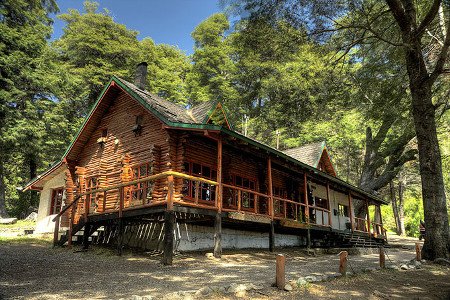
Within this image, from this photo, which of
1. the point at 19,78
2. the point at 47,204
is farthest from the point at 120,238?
the point at 19,78

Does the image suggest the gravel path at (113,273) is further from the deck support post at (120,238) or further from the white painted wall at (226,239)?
the white painted wall at (226,239)

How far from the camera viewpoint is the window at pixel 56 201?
22.2m

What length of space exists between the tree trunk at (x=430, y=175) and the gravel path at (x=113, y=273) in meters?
5.28

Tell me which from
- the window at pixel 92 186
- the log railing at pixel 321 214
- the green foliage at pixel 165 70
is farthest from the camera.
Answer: the green foliage at pixel 165 70

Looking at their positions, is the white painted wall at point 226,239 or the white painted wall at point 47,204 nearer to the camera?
the white painted wall at point 226,239

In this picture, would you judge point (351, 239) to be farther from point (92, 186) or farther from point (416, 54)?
point (92, 186)

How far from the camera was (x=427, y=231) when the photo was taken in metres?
13.0

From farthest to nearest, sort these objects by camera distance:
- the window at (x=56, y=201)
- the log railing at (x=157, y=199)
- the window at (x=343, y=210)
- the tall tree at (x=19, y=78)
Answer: the window at (x=343, y=210) → the tall tree at (x=19, y=78) → the window at (x=56, y=201) → the log railing at (x=157, y=199)

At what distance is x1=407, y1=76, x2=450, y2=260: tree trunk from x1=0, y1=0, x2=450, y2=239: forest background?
1964 mm

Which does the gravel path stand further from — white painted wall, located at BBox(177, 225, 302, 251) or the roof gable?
the roof gable

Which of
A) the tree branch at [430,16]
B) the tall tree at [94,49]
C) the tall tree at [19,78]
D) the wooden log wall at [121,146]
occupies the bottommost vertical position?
the wooden log wall at [121,146]

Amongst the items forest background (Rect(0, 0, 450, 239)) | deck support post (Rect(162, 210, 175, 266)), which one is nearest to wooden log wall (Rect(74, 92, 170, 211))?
deck support post (Rect(162, 210, 175, 266))

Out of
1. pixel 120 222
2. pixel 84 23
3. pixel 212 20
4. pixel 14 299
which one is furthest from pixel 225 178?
pixel 212 20

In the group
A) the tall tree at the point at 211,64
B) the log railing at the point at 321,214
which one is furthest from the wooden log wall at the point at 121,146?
the tall tree at the point at 211,64
